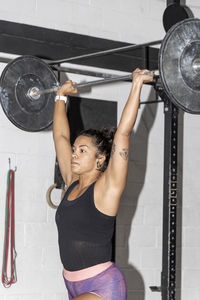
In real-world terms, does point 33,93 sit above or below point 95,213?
above

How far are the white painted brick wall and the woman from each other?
1102mm

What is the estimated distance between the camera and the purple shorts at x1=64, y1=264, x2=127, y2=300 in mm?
2908

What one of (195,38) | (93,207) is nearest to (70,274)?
(93,207)

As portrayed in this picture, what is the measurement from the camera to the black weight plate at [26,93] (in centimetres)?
371

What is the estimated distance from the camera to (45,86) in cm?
386

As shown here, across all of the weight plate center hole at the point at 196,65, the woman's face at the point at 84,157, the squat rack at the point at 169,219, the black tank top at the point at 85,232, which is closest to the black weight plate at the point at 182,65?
the weight plate center hole at the point at 196,65

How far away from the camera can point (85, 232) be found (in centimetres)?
295

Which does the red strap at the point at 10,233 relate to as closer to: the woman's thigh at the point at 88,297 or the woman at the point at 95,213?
the woman at the point at 95,213

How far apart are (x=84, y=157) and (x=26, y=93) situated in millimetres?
918

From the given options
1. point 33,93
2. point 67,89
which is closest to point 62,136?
A: point 67,89

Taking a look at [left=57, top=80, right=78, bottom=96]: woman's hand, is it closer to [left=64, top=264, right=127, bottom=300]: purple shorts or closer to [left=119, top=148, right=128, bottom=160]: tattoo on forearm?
[left=119, top=148, right=128, bottom=160]: tattoo on forearm

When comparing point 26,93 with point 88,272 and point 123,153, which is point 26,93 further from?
point 88,272

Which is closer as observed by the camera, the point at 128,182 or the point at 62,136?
the point at 62,136

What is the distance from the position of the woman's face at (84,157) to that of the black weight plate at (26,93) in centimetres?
76
